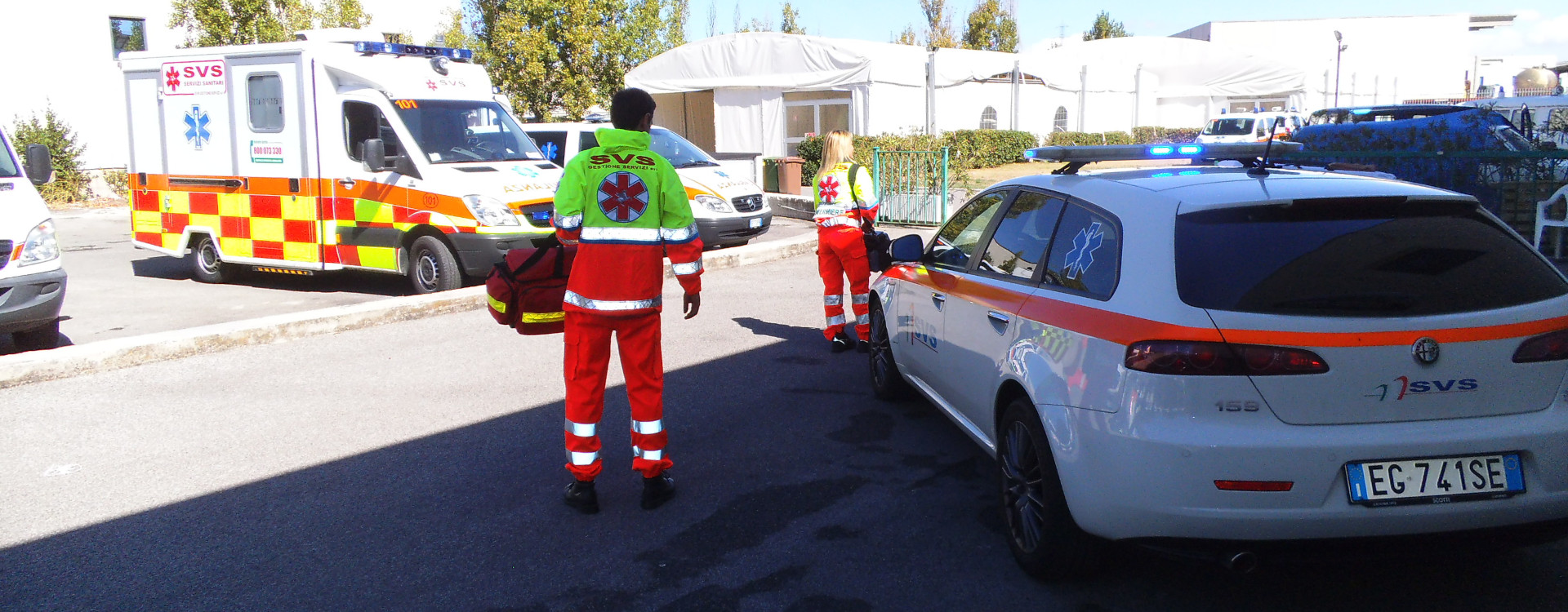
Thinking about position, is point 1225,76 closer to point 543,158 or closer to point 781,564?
point 543,158

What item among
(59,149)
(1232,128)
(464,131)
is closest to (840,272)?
(464,131)

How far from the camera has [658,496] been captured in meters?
4.50

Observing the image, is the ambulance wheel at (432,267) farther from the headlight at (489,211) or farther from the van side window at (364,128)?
the van side window at (364,128)

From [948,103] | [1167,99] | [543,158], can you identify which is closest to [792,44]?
[948,103]

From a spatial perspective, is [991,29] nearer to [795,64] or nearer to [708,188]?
[795,64]

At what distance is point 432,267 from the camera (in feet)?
33.1

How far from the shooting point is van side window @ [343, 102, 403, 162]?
10.2m

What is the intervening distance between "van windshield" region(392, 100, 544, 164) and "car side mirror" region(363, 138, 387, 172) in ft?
1.47

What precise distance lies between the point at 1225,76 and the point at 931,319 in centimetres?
3748

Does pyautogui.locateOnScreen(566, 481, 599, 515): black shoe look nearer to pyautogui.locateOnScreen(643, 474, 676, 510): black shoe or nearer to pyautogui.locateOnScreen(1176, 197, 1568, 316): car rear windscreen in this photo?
pyautogui.locateOnScreen(643, 474, 676, 510): black shoe

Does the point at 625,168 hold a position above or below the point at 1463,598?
above

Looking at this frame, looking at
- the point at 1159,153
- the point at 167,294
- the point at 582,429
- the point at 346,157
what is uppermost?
the point at 346,157

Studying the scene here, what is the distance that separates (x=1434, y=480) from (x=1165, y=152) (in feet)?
6.04

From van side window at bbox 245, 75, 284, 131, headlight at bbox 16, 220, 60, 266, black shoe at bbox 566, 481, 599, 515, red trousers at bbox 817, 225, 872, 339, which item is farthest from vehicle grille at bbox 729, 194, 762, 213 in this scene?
black shoe at bbox 566, 481, 599, 515
